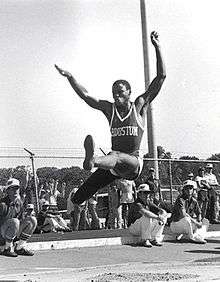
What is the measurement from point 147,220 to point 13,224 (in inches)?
123

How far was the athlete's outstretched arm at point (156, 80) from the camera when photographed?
722cm

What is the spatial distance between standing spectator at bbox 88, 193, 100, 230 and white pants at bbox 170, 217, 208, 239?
187 cm

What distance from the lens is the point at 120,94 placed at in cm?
704

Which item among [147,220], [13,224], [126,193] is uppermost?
[126,193]

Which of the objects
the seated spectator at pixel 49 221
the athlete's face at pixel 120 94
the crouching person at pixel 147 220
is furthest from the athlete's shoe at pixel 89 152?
the seated spectator at pixel 49 221

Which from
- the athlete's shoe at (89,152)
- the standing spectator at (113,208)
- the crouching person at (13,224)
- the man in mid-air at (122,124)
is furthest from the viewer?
the standing spectator at (113,208)

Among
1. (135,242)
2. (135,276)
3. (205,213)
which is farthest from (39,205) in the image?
(135,276)

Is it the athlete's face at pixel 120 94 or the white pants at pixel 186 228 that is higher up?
the athlete's face at pixel 120 94

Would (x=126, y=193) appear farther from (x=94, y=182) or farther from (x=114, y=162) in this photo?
(x=114, y=162)

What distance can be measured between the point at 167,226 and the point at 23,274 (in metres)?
6.91

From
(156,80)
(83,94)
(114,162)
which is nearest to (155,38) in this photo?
(156,80)

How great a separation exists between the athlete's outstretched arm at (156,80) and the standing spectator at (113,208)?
5.85m

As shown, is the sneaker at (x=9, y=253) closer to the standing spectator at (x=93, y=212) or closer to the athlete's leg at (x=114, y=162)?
the standing spectator at (x=93, y=212)

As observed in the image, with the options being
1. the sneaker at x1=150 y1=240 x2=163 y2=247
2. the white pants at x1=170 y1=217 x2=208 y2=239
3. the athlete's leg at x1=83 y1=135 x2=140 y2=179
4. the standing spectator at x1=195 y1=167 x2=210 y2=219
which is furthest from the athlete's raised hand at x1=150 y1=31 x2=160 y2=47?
the standing spectator at x1=195 y1=167 x2=210 y2=219
